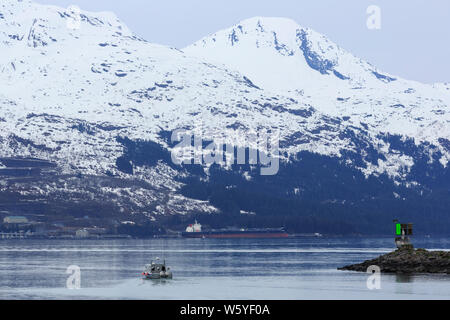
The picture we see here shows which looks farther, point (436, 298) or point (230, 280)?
point (230, 280)

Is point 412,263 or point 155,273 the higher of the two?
point 412,263

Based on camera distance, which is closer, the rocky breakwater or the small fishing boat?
the small fishing boat

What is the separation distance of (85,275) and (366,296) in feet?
213

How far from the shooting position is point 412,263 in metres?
189

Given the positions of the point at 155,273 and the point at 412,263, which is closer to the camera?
the point at 155,273

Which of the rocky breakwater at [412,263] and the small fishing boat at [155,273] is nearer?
the small fishing boat at [155,273]

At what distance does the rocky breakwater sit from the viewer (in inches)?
7222

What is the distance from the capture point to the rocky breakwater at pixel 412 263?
602 feet
